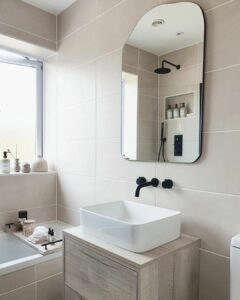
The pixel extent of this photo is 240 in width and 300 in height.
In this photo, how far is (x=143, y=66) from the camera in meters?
1.62

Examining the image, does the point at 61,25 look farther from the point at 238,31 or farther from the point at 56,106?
the point at 238,31

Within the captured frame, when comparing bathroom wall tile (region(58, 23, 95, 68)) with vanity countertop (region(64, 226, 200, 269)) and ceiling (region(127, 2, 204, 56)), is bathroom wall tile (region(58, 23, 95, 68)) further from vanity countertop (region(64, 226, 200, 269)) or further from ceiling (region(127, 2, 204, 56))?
vanity countertop (region(64, 226, 200, 269))

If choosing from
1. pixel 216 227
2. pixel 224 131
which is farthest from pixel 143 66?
pixel 216 227

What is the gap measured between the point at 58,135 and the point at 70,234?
45.9 inches

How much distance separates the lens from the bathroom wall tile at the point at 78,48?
199 centimetres

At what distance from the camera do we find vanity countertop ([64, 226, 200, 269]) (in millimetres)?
1090

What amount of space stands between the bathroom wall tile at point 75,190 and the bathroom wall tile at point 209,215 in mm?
752

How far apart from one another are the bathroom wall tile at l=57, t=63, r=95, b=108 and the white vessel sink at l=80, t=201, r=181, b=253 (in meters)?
0.96

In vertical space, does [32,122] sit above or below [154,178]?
Result: above

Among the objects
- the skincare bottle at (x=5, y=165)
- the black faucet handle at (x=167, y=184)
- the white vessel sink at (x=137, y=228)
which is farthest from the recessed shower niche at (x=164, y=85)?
the skincare bottle at (x=5, y=165)

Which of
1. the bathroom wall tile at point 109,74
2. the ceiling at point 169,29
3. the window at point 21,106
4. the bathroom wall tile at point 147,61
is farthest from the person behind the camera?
the window at point 21,106

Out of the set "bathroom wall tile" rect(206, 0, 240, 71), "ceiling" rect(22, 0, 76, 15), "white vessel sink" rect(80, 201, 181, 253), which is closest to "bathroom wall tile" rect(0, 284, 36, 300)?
"white vessel sink" rect(80, 201, 181, 253)

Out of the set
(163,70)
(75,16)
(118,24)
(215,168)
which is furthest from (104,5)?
(215,168)

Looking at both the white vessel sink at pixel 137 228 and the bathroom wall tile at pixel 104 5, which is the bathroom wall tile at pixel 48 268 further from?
the bathroom wall tile at pixel 104 5
